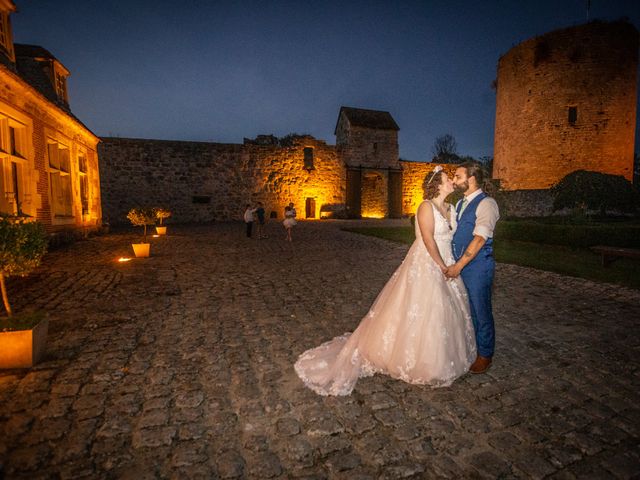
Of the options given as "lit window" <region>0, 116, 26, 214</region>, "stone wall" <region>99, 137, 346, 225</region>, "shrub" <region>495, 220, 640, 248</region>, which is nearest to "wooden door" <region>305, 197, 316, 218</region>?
"stone wall" <region>99, 137, 346, 225</region>

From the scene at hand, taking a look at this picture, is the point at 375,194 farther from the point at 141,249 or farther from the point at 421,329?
the point at 421,329

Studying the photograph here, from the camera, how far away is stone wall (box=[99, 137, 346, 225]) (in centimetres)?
2233

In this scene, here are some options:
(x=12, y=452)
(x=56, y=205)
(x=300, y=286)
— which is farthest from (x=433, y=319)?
(x=56, y=205)

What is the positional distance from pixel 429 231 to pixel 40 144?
12087 mm

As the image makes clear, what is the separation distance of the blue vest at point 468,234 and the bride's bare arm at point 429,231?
233 millimetres

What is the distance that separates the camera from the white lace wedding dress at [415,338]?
3051 mm

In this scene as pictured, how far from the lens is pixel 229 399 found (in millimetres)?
2811

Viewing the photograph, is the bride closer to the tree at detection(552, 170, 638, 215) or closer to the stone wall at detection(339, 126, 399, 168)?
the tree at detection(552, 170, 638, 215)

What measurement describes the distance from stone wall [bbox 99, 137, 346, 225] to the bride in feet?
74.2

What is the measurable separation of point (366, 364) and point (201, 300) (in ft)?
10.8

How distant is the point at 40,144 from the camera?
10086 millimetres

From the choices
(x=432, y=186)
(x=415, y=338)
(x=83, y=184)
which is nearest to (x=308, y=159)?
(x=83, y=184)

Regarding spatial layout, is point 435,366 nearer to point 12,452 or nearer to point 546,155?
point 12,452

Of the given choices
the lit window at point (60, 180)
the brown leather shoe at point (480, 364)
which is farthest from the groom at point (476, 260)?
the lit window at point (60, 180)
